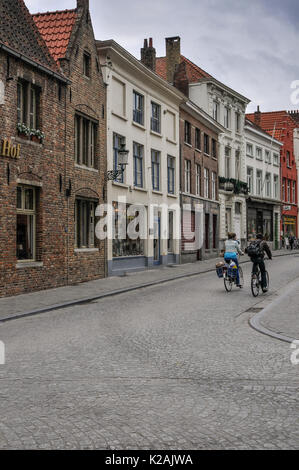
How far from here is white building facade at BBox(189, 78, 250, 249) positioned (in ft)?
129

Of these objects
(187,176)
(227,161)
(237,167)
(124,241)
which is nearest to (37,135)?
(124,241)

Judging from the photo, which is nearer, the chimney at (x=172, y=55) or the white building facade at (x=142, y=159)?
the white building facade at (x=142, y=159)

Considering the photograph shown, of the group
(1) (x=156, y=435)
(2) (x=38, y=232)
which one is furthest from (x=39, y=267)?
(1) (x=156, y=435)

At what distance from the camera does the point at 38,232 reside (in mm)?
18016

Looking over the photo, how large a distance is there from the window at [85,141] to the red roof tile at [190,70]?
18529 mm

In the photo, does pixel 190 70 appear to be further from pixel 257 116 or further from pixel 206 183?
pixel 257 116

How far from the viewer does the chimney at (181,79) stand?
38.3m

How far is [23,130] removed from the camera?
1689 centimetres

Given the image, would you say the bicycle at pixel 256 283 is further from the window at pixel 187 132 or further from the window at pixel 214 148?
the window at pixel 214 148

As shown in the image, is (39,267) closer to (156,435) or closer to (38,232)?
(38,232)

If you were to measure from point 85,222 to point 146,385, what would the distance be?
51.4 feet

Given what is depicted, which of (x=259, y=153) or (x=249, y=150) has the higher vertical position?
(x=259, y=153)

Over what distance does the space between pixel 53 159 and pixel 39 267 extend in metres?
3.51

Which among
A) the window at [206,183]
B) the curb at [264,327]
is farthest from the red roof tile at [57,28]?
the window at [206,183]
